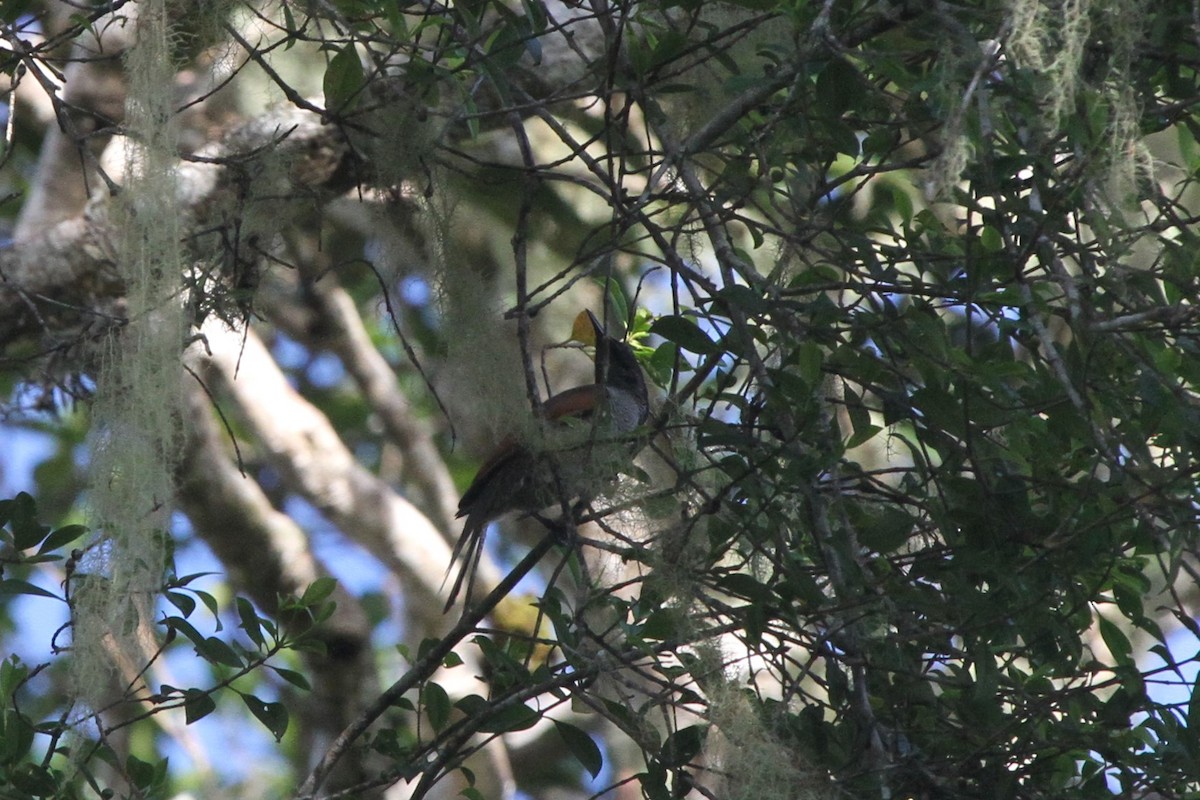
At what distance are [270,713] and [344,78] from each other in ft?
4.53

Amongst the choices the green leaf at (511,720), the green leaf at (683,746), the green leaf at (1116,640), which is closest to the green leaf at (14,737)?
the green leaf at (511,720)

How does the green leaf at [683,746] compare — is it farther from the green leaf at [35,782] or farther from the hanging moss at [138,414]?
the green leaf at [35,782]

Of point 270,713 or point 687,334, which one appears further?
point 270,713

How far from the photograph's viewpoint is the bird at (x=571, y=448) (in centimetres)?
245

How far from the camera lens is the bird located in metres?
2.45

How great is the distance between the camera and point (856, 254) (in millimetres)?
2582

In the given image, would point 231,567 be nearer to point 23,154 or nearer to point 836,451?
point 23,154

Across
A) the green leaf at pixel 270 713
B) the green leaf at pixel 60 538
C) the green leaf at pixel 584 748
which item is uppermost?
the green leaf at pixel 60 538

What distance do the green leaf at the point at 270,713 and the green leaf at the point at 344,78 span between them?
127 cm

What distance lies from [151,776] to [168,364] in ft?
3.65

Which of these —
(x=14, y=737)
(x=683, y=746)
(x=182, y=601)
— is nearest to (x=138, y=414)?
(x=182, y=601)

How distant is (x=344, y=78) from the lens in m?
2.83

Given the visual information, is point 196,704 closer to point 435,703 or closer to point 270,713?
point 270,713

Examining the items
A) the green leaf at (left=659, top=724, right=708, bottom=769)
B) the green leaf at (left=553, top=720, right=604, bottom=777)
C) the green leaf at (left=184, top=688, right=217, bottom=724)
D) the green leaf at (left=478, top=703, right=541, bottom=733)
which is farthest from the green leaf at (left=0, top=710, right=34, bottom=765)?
the green leaf at (left=659, top=724, right=708, bottom=769)
